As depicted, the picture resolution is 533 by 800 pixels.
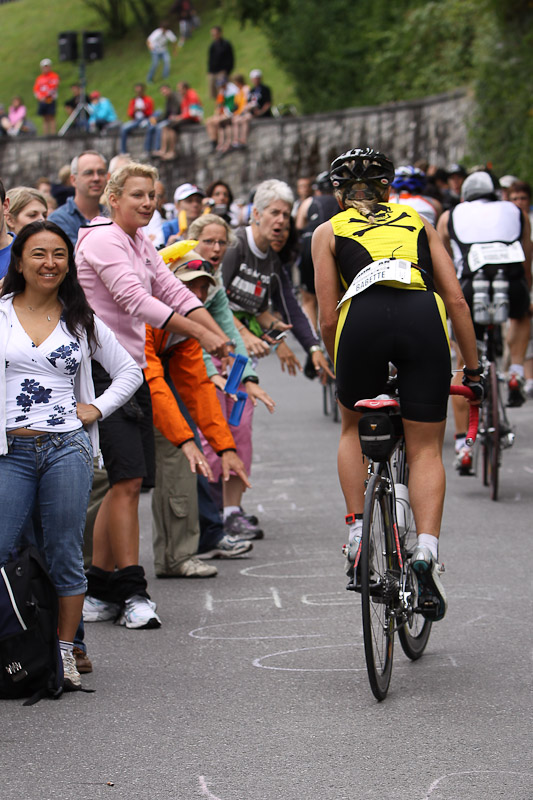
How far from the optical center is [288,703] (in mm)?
5316

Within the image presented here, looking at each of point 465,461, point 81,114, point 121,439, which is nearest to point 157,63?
point 81,114

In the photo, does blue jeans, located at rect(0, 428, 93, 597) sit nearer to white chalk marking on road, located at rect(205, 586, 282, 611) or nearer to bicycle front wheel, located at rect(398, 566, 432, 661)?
bicycle front wheel, located at rect(398, 566, 432, 661)

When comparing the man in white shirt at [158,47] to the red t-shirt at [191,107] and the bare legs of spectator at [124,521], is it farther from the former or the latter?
the bare legs of spectator at [124,521]

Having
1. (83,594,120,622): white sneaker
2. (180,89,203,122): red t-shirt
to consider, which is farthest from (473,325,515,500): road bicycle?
(180,89,203,122): red t-shirt

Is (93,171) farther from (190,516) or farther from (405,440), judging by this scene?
(405,440)

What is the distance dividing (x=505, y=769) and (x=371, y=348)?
166 centimetres

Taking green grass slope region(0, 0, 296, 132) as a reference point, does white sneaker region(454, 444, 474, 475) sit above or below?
below

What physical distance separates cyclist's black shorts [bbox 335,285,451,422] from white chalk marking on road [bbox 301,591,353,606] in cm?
177

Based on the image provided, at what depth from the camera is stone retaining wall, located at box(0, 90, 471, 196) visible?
34562mm

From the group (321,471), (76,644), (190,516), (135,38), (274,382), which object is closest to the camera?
(76,644)

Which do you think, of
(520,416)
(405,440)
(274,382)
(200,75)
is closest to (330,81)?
(200,75)

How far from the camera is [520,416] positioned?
14398 mm

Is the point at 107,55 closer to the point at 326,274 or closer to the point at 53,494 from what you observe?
the point at 326,274

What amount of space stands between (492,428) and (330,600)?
298 cm
